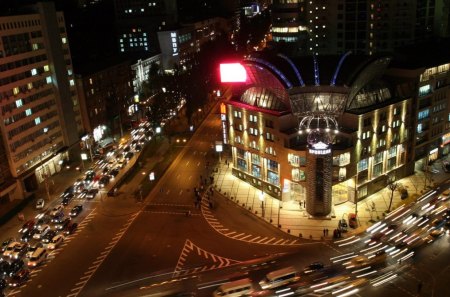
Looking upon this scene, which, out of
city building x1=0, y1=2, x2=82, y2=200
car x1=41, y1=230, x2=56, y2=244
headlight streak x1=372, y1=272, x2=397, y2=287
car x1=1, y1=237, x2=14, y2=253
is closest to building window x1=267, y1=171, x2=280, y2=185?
headlight streak x1=372, y1=272, x2=397, y2=287

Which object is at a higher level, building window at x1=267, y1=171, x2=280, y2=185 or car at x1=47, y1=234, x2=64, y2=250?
building window at x1=267, y1=171, x2=280, y2=185

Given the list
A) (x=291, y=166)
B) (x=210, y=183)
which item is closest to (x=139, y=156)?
(x=210, y=183)

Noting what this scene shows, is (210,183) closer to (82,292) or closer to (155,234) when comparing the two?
(155,234)

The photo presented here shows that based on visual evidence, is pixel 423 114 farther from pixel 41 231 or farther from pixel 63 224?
pixel 41 231

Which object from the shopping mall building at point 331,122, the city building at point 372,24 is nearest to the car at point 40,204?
the shopping mall building at point 331,122

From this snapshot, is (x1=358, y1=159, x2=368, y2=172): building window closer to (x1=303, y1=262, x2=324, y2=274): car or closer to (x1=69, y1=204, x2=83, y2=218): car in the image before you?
(x1=303, y1=262, x2=324, y2=274): car

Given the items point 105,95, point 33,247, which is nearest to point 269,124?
point 33,247

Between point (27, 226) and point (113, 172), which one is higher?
point (113, 172)
